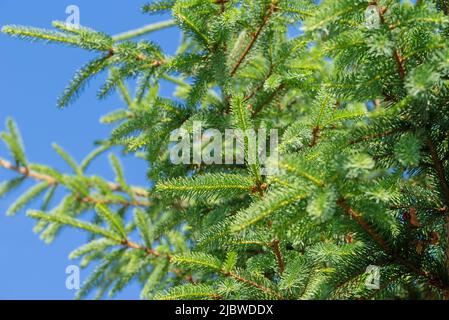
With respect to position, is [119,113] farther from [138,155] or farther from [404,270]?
[404,270]

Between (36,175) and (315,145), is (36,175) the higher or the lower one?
the higher one

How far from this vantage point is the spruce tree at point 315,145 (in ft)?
5.79

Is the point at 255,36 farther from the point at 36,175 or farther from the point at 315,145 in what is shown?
the point at 36,175

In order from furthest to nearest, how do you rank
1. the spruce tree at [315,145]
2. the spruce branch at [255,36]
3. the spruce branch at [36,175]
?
the spruce branch at [36,175]
the spruce branch at [255,36]
the spruce tree at [315,145]

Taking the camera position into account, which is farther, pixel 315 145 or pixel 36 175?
pixel 36 175

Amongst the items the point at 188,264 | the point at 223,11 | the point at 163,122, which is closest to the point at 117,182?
the point at 163,122

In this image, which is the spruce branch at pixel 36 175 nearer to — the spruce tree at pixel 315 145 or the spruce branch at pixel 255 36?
the spruce tree at pixel 315 145

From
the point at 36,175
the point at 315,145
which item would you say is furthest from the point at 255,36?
the point at 36,175

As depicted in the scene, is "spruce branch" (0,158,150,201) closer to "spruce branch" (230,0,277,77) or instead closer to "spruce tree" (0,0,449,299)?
"spruce tree" (0,0,449,299)

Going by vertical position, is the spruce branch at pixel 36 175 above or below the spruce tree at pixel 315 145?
above

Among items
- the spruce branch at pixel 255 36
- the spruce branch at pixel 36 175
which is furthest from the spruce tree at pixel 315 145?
the spruce branch at pixel 36 175

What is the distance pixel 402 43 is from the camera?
1.91 m

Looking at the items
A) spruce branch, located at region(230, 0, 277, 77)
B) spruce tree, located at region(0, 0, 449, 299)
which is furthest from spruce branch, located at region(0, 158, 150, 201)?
spruce branch, located at region(230, 0, 277, 77)

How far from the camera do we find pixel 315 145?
2.46 m
